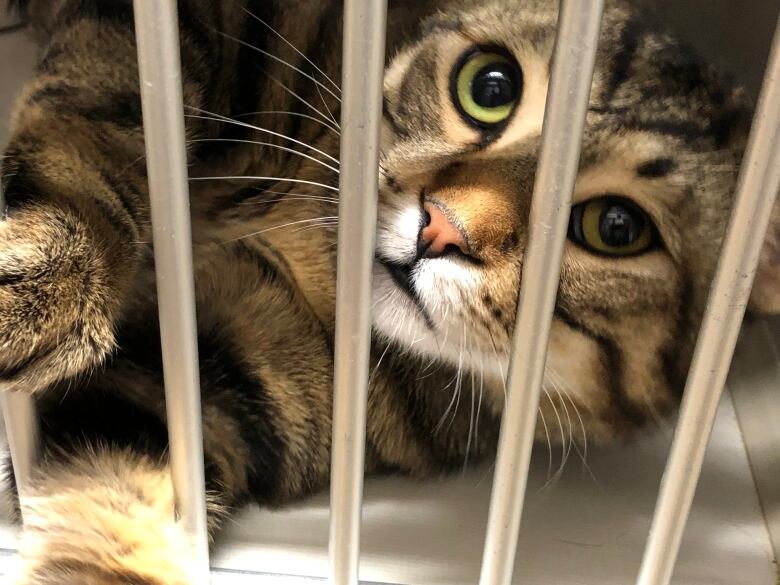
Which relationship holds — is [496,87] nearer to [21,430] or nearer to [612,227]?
[612,227]

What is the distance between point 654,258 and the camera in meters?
0.66

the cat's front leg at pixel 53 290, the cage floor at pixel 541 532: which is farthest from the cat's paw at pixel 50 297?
the cage floor at pixel 541 532

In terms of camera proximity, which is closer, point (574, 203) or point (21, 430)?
point (21, 430)

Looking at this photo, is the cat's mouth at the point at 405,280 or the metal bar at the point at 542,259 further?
the cat's mouth at the point at 405,280

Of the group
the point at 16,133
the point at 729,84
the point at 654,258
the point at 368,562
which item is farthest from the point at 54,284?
the point at 729,84

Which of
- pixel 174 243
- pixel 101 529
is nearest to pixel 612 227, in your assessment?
pixel 174 243

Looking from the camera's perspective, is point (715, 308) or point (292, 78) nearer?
point (715, 308)

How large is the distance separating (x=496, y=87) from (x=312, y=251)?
0.75 ft

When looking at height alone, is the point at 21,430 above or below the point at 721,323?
below

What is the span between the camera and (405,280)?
0.65 meters

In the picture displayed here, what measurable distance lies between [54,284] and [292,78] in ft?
1.07

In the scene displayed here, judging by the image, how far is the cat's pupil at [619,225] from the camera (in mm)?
661

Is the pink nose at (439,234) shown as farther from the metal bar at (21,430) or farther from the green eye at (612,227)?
the metal bar at (21,430)

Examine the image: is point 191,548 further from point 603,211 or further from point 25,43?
point 25,43
